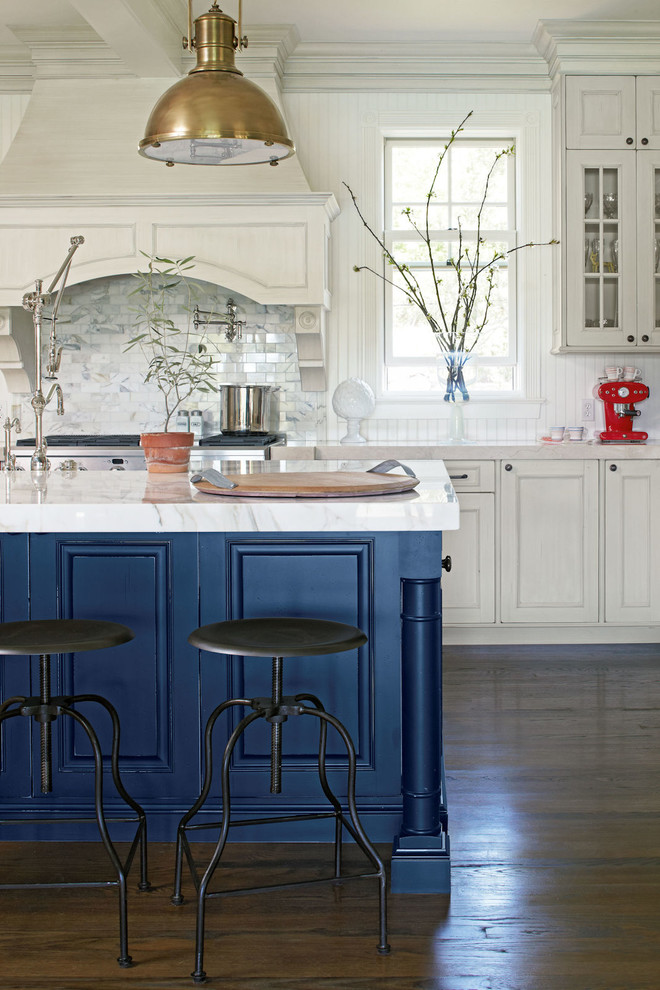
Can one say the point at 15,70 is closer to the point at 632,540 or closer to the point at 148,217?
the point at 148,217

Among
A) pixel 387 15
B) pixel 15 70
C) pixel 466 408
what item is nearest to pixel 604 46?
pixel 387 15

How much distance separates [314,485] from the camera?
241cm

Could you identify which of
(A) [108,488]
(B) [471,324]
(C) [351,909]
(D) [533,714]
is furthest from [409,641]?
(B) [471,324]

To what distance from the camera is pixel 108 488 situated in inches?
99.7

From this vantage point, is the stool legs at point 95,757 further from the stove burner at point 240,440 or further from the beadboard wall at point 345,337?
the beadboard wall at point 345,337

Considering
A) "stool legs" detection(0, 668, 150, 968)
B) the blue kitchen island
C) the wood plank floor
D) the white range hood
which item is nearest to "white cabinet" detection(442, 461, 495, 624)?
the white range hood

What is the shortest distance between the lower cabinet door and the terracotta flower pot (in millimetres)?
2127

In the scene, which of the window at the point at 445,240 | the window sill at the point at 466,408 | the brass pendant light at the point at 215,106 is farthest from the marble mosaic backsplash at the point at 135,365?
the brass pendant light at the point at 215,106

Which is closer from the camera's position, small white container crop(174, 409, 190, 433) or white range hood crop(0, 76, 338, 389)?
white range hood crop(0, 76, 338, 389)

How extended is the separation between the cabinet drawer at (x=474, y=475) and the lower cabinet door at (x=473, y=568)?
0.04m

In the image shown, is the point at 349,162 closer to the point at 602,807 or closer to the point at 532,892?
the point at 602,807

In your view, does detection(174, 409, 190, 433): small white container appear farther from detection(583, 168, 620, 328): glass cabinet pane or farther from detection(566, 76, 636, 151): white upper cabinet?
detection(566, 76, 636, 151): white upper cabinet

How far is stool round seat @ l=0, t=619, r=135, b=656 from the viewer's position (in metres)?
2.02

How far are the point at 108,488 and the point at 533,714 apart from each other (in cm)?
191
